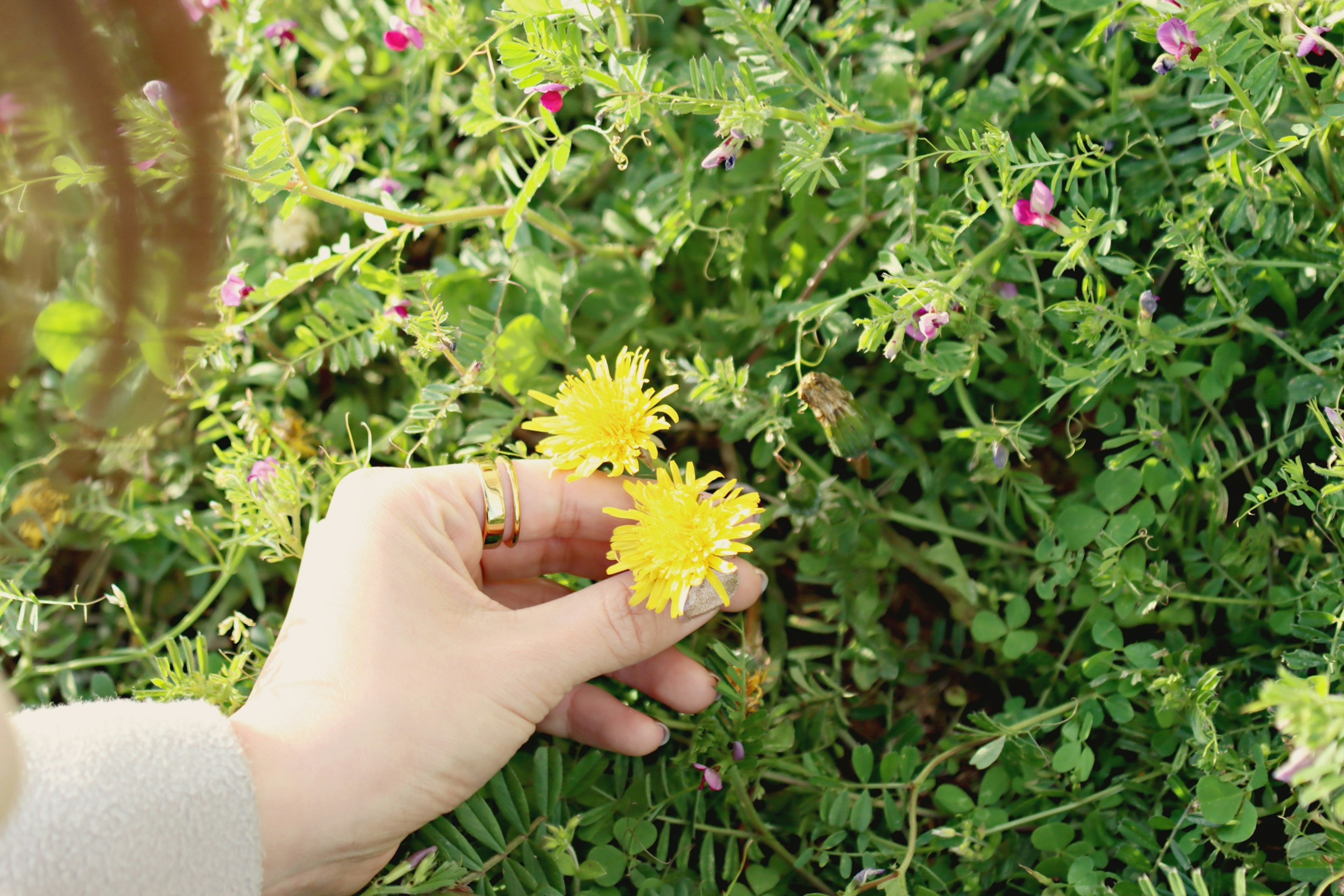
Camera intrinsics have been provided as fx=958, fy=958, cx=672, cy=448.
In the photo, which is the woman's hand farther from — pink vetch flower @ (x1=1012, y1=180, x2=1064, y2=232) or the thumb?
pink vetch flower @ (x1=1012, y1=180, x2=1064, y2=232)

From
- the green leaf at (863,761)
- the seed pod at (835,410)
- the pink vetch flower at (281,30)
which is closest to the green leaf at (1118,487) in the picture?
the seed pod at (835,410)

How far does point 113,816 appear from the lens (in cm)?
112

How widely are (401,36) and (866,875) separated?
65.6 inches

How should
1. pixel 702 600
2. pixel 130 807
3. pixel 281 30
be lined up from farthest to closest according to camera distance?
1. pixel 281 30
2. pixel 702 600
3. pixel 130 807

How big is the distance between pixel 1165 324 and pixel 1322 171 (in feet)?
1.03

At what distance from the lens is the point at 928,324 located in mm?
1348

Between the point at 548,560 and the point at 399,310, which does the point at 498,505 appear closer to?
the point at 548,560

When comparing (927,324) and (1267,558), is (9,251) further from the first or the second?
(1267,558)

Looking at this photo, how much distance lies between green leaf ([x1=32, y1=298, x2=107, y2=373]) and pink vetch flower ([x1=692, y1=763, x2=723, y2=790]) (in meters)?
1.47

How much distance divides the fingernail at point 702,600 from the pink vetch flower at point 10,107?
928 mm

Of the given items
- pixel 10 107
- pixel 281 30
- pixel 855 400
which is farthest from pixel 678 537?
pixel 281 30

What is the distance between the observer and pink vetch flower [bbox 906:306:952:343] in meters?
1.34

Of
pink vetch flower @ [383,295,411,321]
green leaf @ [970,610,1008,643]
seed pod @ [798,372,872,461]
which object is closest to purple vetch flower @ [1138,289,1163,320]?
seed pod @ [798,372,872,461]

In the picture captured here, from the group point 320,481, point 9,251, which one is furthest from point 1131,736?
point 9,251
